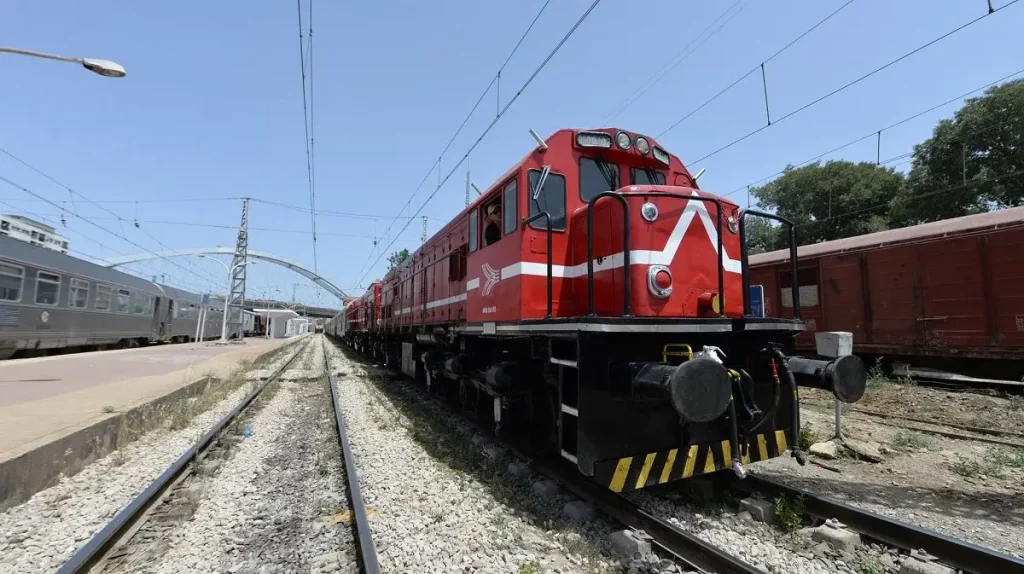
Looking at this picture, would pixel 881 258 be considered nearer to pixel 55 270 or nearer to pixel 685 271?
pixel 685 271

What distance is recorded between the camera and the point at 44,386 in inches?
354

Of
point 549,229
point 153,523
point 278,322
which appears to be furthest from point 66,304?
point 278,322

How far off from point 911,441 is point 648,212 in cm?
510

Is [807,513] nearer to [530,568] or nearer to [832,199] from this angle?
[530,568]

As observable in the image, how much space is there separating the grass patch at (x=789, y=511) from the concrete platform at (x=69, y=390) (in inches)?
265

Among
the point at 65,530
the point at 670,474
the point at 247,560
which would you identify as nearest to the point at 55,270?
the point at 65,530

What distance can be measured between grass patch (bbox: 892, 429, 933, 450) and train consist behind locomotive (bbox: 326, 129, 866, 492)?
285 cm

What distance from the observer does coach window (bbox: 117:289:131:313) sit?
2041cm

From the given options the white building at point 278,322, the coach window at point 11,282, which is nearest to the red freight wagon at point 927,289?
the coach window at point 11,282

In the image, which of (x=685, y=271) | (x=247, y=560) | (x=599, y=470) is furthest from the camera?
(x=685, y=271)

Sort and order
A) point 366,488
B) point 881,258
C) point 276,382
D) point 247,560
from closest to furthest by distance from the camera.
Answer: point 247,560, point 366,488, point 881,258, point 276,382

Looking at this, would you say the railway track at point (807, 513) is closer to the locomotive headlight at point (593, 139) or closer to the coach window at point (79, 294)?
the locomotive headlight at point (593, 139)

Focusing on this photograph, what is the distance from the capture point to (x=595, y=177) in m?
5.51

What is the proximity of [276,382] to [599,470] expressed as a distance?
1224 centimetres
